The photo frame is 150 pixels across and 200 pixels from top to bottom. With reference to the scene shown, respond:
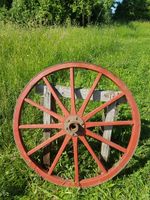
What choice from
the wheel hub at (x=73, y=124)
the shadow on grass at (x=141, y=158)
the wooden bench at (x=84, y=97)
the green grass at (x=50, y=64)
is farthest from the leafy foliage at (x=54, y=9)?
the wheel hub at (x=73, y=124)

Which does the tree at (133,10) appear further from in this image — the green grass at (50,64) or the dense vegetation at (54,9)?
the green grass at (50,64)

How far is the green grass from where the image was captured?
4.30m

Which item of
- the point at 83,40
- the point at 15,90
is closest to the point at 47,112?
the point at 15,90

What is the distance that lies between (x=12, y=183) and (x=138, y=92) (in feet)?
12.9

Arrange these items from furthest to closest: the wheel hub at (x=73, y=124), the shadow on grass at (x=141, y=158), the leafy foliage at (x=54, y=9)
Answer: the leafy foliage at (x=54, y=9), the shadow on grass at (x=141, y=158), the wheel hub at (x=73, y=124)

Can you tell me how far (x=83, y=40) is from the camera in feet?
36.3

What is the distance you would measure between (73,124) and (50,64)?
151 inches

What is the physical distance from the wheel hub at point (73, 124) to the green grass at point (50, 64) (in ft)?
2.07

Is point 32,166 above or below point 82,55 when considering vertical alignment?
below

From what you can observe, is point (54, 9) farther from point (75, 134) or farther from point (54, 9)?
point (75, 134)

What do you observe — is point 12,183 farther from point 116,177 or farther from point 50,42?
point 50,42

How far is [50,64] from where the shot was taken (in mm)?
7852

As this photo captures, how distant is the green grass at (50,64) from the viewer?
4297 millimetres

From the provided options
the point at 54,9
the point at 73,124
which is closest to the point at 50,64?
the point at 73,124
